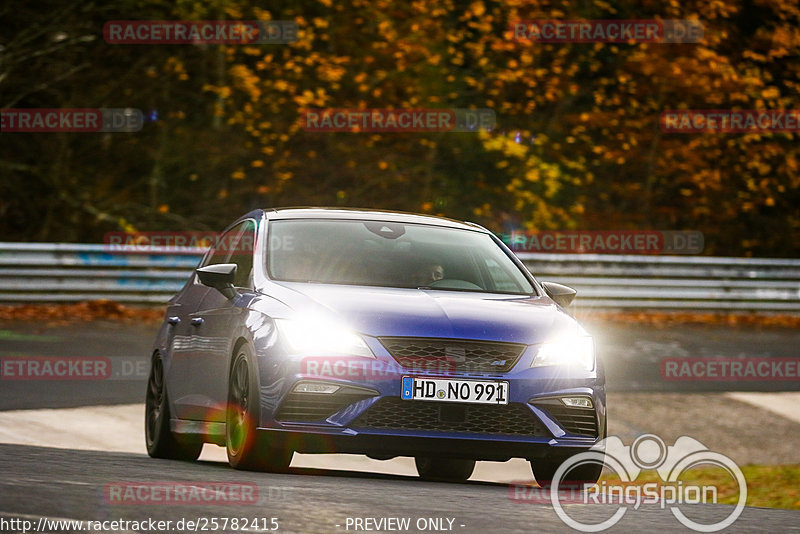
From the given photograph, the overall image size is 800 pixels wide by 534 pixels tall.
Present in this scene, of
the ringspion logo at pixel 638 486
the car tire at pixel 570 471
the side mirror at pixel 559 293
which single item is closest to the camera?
the ringspion logo at pixel 638 486

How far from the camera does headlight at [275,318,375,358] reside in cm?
808

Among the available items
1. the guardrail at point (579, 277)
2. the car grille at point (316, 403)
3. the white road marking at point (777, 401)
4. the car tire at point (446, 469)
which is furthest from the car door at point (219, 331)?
the guardrail at point (579, 277)

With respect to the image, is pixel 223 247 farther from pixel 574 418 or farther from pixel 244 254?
pixel 574 418

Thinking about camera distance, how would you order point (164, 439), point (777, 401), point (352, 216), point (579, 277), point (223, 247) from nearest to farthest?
point (352, 216) → point (164, 439) → point (223, 247) → point (777, 401) → point (579, 277)

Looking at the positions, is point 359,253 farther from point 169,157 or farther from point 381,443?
point 169,157

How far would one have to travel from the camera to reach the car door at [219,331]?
884 centimetres

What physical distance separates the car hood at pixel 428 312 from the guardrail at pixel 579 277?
50.0ft

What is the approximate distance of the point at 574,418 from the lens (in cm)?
848

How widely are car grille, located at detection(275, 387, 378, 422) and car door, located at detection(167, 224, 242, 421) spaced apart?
34.0 inches

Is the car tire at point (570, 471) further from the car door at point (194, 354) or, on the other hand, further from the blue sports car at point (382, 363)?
the car door at point (194, 354)

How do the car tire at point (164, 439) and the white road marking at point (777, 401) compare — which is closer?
the car tire at point (164, 439)

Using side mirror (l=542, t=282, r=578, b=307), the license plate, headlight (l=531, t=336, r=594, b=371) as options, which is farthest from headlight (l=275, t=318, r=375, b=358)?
side mirror (l=542, t=282, r=578, b=307)

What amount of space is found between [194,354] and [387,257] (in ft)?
4.35

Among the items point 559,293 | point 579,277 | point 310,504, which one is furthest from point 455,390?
point 579,277
